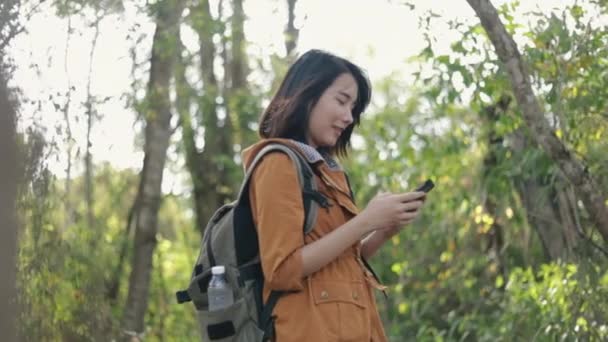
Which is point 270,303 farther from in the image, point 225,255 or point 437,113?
point 437,113

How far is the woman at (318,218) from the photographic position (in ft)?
12.6

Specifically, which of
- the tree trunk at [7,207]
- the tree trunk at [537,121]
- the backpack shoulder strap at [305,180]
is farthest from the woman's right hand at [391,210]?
the tree trunk at [537,121]

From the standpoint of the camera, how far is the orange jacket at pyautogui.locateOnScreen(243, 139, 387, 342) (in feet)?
12.6

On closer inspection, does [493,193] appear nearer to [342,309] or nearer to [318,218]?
[318,218]

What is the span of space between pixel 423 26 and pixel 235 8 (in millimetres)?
5234

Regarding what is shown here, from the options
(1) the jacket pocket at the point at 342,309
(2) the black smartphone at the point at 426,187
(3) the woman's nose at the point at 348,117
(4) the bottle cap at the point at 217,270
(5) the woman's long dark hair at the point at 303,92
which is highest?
(5) the woman's long dark hair at the point at 303,92

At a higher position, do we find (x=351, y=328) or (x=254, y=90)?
(x=254, y=90)

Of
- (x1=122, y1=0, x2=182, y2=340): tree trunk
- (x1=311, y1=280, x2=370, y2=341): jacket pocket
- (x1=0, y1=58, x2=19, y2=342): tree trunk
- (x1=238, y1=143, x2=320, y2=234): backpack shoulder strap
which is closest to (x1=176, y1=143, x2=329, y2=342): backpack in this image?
(x1=238, y1=143, x2=320, y2=234): backpack shoulder strap

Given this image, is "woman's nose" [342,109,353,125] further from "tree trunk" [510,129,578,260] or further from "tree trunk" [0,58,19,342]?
"tree trunk" [510,129,578,260]

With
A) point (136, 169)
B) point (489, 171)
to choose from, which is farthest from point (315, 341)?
point (136, 169)

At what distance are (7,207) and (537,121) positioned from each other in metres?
2.45

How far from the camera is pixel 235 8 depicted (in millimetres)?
11617

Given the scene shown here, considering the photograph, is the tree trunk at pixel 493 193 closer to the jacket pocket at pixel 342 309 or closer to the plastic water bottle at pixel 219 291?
the jacket pocket at pixel 342 309

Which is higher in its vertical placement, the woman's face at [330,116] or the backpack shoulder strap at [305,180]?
the woman's face at [330,116]
